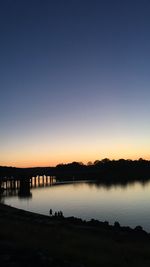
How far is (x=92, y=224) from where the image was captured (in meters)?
39.7

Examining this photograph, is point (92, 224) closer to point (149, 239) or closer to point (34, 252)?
point (149, 239)

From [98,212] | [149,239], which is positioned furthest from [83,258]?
[98,212]

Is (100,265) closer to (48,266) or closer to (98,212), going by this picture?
(48,266)

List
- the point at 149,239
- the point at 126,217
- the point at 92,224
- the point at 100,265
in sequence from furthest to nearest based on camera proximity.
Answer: the point at 126,217
the point at 92,224
the point at 149,239
the point at 100,265

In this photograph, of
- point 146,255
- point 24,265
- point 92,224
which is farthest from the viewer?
point 92,224

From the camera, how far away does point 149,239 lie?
30.5 m

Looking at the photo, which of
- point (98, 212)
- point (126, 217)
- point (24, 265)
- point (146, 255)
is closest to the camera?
point (24, 265)

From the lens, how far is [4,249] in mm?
14680

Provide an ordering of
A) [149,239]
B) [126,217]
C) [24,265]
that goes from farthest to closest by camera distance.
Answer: [126,217]
[149,239]
[24,265]

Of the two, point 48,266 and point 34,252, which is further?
point 34,252

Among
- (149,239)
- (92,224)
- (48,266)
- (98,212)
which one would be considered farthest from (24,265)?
(98,212)

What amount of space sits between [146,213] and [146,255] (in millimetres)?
38777

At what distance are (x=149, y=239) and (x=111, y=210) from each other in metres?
33.6

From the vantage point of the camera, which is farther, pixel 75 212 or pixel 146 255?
pixel 75 212
